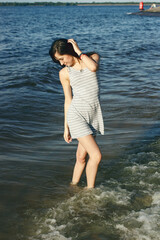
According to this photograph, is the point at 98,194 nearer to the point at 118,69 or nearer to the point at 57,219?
the point at 57,219

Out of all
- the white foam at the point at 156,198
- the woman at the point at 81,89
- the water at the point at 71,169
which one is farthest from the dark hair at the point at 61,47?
the white foam at the point at 156,198

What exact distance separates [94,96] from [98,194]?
56.6 inches

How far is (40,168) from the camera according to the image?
518 cm

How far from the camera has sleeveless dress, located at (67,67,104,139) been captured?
372cm

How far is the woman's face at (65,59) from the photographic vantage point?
12.0 feet

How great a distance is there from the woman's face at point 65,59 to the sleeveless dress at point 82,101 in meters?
0.07

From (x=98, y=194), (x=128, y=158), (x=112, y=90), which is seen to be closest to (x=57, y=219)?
(x=98, y=194)

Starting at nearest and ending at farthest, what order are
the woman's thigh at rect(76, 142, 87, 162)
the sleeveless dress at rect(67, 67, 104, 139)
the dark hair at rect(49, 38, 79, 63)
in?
the dark hair at rect(49, 38, 79, 63), the sleeveless dress at rect(67, 67, 104, 139), the woman's thigh at rect(76, 142, 87, 162)

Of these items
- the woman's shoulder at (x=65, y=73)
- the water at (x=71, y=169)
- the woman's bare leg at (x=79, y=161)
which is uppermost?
the woman's shoulder at (x=65, y=73)

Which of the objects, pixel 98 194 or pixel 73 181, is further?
pixel 73 181

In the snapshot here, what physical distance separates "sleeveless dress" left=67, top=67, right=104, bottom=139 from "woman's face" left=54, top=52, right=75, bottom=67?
2.8 inches

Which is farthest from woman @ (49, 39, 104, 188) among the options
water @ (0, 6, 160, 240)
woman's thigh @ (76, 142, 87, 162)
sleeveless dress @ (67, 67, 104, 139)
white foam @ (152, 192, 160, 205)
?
white foam @ (152, 192, 160, 205)

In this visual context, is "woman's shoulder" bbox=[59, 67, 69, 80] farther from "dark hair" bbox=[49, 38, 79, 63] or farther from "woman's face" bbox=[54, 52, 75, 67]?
"dark hair" bbox=[49, 38, 79, 63]

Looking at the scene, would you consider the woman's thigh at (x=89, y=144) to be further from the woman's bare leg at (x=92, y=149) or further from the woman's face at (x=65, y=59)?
the woman's face at (x=65, y=59)
